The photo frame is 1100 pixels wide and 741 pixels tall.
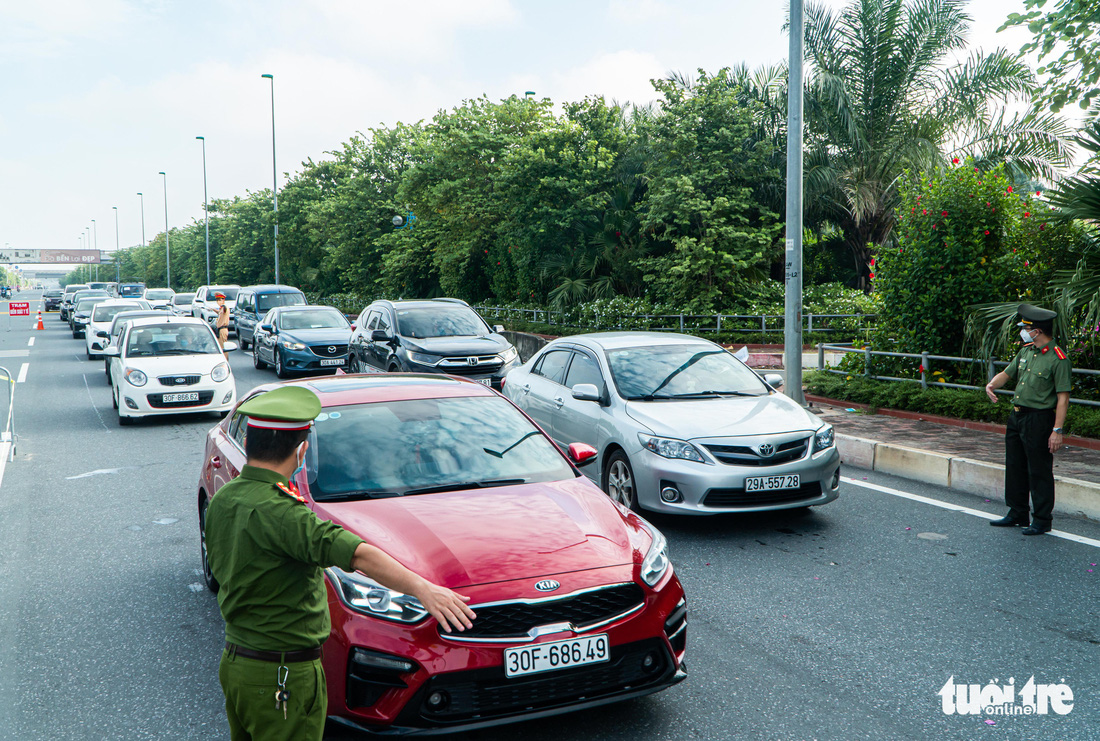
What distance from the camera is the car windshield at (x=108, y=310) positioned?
25.9 meters

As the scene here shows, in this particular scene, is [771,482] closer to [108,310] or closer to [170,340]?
[170,340]

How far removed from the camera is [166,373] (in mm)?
13453

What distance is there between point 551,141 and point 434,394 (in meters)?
22.8

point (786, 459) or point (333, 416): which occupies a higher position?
point (333, 416)

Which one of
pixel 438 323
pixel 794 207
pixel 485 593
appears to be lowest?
pixel 485 593

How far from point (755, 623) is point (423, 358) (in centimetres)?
1119

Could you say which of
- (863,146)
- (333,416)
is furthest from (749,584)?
(863,146)

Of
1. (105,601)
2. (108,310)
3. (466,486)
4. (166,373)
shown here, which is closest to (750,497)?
(466,486)

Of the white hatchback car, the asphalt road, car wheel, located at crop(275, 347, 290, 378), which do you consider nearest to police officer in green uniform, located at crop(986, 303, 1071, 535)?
the asphalt road

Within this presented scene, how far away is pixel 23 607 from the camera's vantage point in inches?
218

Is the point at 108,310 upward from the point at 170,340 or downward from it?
upward

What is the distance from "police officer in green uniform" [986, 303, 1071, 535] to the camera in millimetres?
6852

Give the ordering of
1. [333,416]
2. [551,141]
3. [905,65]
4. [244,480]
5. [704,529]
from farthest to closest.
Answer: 1. [551,141]
2. [905,65]
3. [704,529]
4. [333,416]
5. [244,480]

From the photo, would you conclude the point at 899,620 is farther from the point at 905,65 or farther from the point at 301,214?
the point at 301,214
